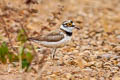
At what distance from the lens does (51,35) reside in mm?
6699

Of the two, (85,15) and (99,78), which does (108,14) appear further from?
(99,78)

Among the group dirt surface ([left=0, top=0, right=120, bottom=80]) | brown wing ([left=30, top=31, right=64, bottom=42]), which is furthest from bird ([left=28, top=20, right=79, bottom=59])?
dirt surface ([left=0, top=0, right=120, bottom=80])

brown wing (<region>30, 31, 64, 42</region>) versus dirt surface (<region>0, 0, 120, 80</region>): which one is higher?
brown wing (<region>30, 31, 64, 42</region>)

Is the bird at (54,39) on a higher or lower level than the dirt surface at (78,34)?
higher

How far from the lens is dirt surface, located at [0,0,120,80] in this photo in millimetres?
6230

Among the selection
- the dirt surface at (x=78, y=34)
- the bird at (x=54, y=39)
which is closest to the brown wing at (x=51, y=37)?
the bird at (x=54, y=39)

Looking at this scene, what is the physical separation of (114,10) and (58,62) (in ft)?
18.6

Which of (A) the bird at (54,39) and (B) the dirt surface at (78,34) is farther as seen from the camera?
(A) the bird at (54,39)

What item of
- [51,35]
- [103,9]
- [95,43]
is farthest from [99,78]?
[103,9]

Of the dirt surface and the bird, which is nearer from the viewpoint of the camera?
the dirt surface

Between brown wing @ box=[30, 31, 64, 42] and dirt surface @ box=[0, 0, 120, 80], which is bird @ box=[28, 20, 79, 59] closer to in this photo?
brown wing @ box=[30, 31, 64, 42]

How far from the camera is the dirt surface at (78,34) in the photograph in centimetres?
623

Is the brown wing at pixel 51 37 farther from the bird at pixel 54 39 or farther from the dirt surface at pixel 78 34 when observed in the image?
the dirt surface at pixel 78 34

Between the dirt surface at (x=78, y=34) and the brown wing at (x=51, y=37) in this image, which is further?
the brown wing at (x=51, y=37)
